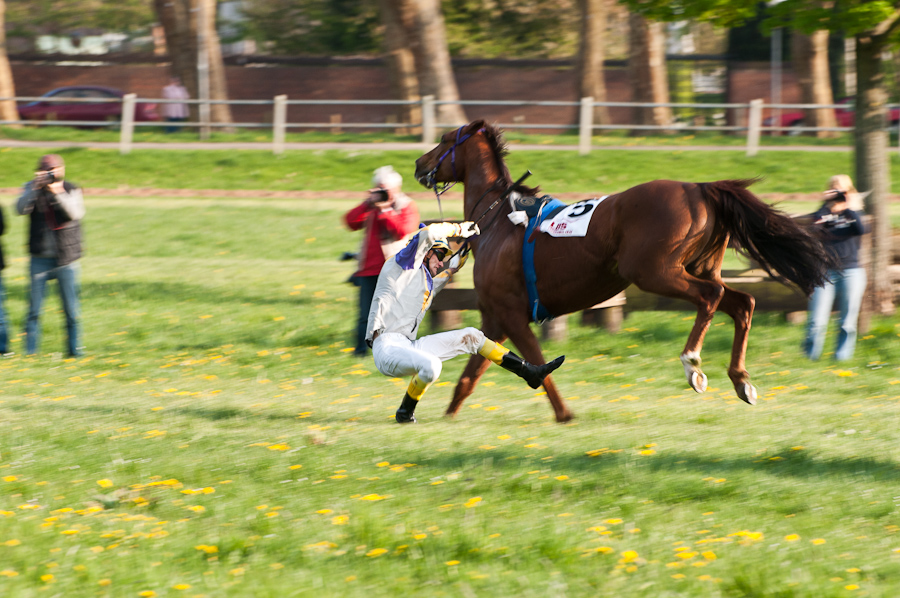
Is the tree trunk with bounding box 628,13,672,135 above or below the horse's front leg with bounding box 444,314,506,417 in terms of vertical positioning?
above

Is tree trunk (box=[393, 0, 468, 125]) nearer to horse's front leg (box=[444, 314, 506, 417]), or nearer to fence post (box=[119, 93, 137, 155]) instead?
fence post (box=[119, 93, 137, 155])

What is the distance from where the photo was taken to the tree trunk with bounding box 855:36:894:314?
33.6 feet

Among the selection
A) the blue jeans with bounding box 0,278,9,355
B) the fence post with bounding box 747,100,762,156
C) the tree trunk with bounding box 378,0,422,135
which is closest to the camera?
the blue jeans with bounding box 0,278,9,355

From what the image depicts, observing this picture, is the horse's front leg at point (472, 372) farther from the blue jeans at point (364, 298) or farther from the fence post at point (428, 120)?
the fence post at point (428, 120)

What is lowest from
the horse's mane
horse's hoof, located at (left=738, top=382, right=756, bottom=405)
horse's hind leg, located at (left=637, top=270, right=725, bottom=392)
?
horse's hoof, located at (left=738, top=382, right=756, bottom=405)

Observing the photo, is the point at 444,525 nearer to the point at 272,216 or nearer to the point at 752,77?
the point at 272,216

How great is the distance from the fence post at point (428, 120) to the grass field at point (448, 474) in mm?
11811

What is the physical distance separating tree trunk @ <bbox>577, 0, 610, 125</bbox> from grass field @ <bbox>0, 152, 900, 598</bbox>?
16.0 meters

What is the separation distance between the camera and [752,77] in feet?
118

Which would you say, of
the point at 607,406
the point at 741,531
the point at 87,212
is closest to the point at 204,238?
the point at 87,212

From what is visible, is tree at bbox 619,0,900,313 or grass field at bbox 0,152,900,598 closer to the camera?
grass field at bbox 0,152,900,598

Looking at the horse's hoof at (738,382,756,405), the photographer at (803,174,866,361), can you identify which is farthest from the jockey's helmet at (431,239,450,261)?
the photographer at (803,174,866,361)

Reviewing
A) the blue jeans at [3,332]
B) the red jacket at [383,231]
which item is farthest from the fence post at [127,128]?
the red jacket at [383,231]

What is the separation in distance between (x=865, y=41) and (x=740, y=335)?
16.2 feet
